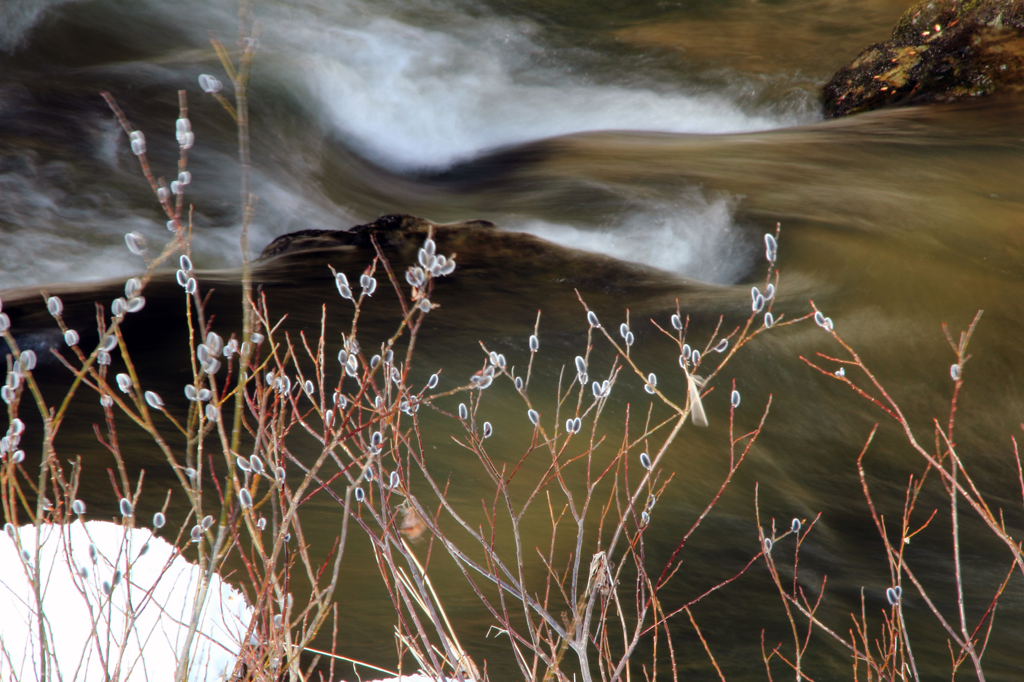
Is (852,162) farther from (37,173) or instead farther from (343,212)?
(37,173)

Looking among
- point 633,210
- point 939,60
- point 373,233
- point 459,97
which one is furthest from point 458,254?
point 939,60

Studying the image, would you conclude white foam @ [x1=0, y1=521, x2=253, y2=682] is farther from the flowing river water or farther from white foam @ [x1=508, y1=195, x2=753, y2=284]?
white foam @ [x1=508, y1=195, x2=753, y2=284]

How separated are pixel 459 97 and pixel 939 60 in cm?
559

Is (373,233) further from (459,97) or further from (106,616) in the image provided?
(459,97)

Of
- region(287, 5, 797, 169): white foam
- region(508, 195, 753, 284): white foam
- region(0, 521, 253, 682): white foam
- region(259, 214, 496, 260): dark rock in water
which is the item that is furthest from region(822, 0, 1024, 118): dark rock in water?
region(0, 521, 253, 682): white foam

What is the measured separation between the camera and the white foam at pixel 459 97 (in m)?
8.37

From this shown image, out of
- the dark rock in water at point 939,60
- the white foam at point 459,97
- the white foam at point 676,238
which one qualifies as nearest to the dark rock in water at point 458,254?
the white foam at point 676,238

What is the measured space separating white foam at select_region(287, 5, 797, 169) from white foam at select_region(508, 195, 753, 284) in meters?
2.51

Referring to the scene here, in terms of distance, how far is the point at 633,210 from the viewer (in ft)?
21.8

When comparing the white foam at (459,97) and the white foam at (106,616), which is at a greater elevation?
the white foam at (459,97)

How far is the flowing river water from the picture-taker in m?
3.67


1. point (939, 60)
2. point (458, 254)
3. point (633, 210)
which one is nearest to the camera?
point (458, 254)

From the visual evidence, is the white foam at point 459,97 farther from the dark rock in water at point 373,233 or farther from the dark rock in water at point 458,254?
the dark rock in water at point 458,254

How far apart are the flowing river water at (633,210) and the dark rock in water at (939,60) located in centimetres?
31
